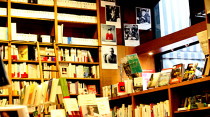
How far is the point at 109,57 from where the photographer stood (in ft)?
24.4

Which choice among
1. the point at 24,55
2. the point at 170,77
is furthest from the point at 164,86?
the point at 24,55

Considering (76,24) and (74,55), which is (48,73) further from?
(76,24)

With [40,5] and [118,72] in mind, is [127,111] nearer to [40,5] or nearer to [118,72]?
[118,72]

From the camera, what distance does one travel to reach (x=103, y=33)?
748 centimetres

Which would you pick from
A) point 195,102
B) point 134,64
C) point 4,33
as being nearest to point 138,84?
point 134,64

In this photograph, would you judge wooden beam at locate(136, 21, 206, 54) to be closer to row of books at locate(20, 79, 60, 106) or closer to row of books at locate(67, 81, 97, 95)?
row of books at locate(67, 81, 97, 95)

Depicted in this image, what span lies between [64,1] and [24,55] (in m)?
1.51

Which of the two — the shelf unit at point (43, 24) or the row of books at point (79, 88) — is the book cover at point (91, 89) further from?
the shelf unit at point (43, 24)

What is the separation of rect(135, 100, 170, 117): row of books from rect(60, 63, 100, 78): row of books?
1.65 m

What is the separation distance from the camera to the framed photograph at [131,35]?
7.86 meters

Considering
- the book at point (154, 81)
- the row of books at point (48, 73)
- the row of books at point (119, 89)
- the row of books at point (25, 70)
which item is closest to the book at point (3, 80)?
the book at point (154, 81)

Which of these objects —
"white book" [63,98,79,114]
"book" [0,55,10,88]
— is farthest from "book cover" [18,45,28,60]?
"book" [0,55,10,88]

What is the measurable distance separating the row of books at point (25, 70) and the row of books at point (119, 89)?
147 centimetres

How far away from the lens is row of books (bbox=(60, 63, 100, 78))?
6918mm
